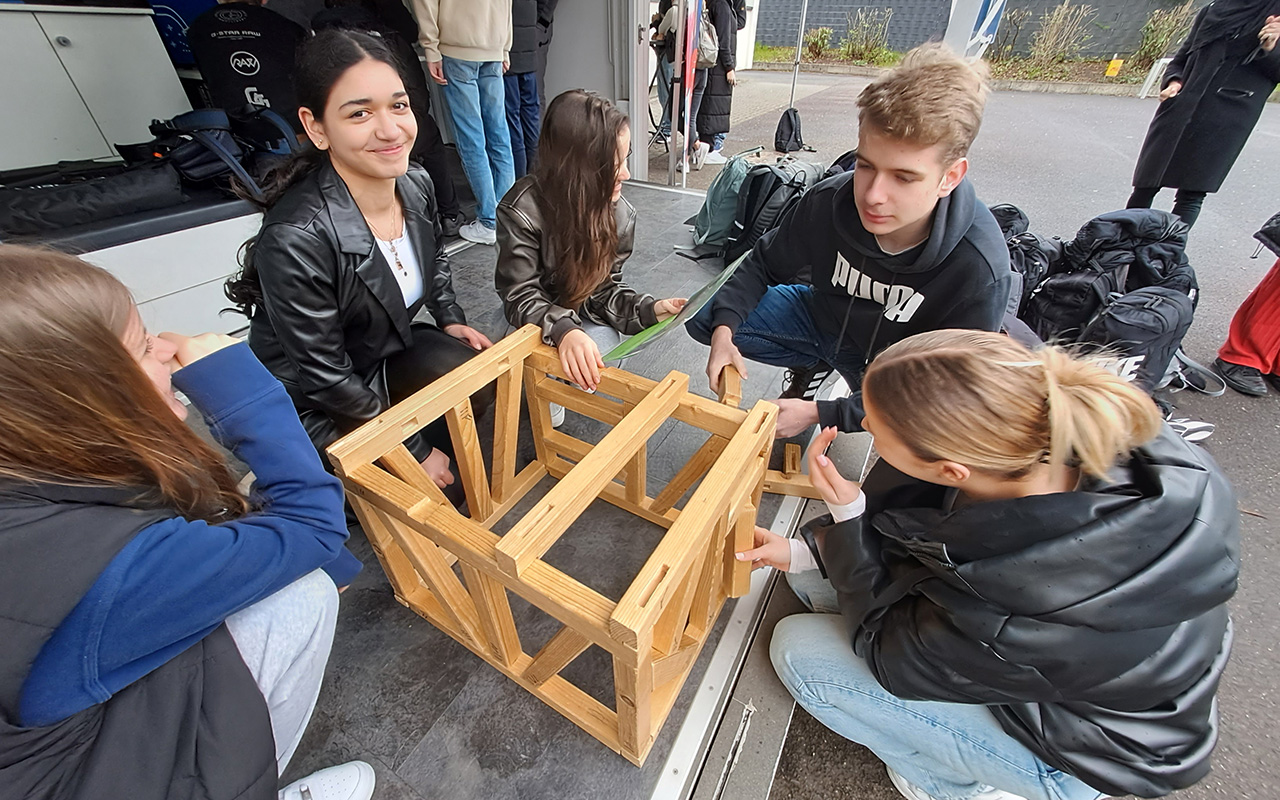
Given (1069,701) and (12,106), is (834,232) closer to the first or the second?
(1069,701)

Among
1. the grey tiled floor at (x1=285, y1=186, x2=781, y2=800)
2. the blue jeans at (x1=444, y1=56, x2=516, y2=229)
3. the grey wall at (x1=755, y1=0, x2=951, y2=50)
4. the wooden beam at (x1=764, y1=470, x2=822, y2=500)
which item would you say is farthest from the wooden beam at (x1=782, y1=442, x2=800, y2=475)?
the grey wall at (x1=755, y1=0, x2=951, y2=50)

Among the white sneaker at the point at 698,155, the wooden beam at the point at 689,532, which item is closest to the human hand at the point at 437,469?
the wooden beam at the point at 689,532

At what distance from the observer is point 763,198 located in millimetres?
3424

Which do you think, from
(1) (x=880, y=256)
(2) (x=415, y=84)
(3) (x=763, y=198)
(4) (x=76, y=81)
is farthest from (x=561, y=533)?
(4) (x=76, y=81)

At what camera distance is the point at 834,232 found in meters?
1.64

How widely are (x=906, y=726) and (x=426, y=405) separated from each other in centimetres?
124

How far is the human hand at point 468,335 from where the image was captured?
186cm

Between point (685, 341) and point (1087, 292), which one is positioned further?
point (685, 341)

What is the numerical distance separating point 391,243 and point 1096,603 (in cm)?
179

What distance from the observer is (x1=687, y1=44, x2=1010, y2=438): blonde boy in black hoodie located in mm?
1252

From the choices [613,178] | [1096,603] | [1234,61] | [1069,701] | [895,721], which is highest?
[1234,61]

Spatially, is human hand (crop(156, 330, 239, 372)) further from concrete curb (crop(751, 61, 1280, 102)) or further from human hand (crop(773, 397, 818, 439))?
concrete curb (crop(751, 61, 1280, 102))

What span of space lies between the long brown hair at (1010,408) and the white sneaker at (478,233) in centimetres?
333

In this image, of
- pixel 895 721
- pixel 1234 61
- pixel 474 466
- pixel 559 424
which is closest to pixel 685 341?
pixel 559 424
